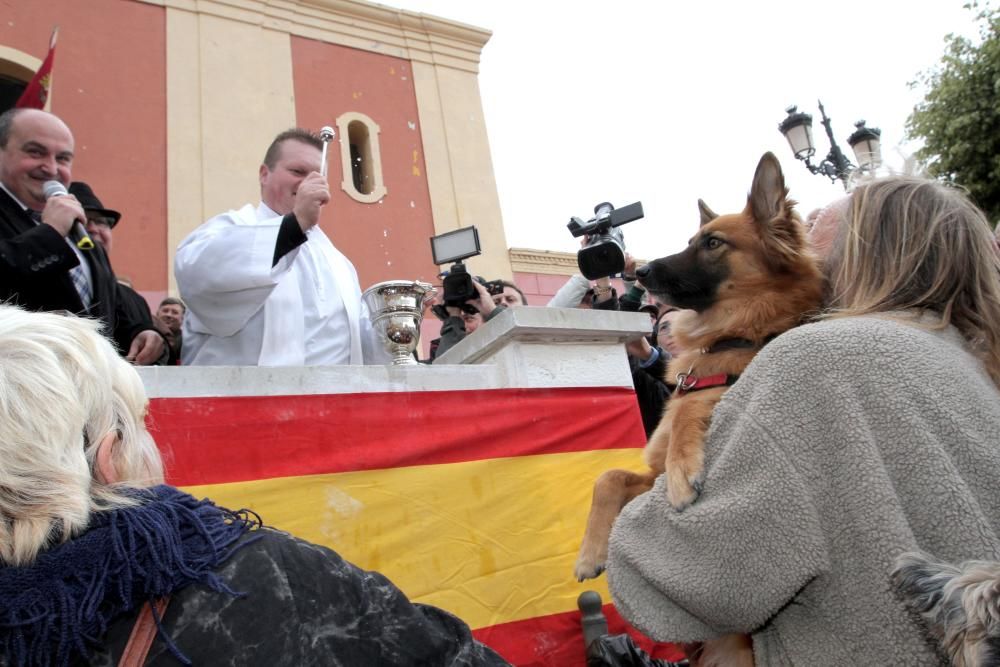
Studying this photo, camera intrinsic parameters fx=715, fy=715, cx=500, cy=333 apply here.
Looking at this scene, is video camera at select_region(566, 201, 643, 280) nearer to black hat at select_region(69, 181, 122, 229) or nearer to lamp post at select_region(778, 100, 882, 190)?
black hat at select_region(69, 181, 122, 229)

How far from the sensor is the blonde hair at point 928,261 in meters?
1.49

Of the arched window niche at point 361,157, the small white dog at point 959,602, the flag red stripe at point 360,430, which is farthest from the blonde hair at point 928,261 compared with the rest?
the arched window niche at point 361,157

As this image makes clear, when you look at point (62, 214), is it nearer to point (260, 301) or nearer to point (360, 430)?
point (260, 301)

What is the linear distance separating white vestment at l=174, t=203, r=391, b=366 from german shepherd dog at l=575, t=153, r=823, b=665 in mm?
1557

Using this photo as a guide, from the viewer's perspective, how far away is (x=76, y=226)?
2.80 metres

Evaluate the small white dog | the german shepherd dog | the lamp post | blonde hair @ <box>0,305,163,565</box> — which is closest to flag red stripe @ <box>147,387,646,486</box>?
the german shepherd dog

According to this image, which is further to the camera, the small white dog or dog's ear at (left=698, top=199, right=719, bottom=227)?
dog's ear at (left=698, top=199, right=719, bottom=227)

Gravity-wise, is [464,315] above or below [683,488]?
above

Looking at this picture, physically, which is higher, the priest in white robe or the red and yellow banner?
the priest in white robe

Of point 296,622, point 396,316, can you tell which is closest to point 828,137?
point 396,316

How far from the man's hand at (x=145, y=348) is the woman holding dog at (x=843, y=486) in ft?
7.92

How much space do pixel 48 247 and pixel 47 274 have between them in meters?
0.10

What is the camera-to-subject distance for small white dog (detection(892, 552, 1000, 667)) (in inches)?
33.7

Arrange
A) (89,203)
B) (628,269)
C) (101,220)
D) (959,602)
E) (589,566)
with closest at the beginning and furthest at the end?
1. (959,602)
2. (589,566)
3. (628,269)
4. (101,220)
5. (89,203)
